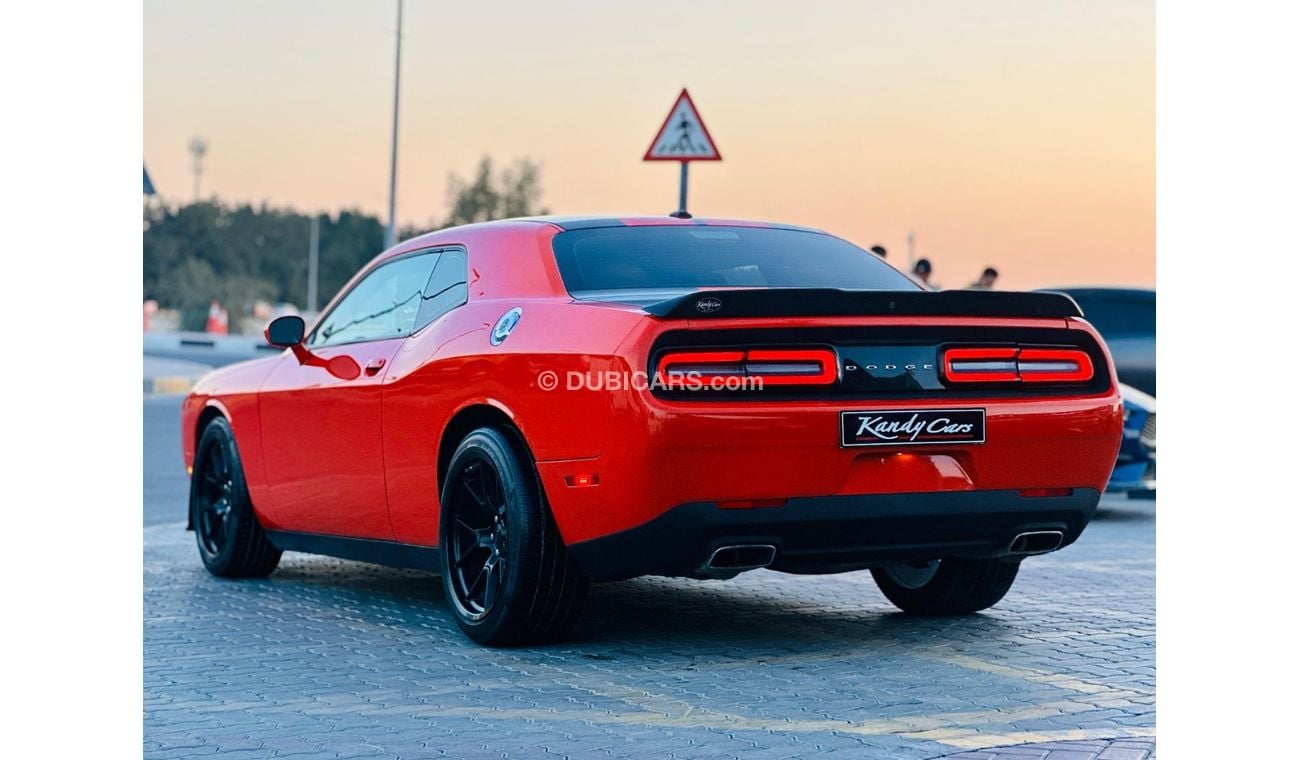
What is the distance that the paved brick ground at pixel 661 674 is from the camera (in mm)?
4973

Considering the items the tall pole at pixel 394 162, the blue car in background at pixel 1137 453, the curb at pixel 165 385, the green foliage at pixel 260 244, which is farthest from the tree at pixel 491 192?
the blue car in background at pixel 1137 453

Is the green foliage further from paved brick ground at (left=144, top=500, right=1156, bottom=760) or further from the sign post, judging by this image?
paved brick ground at (left=144, top=500, right=1156, bottom=760)

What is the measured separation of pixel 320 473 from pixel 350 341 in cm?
55

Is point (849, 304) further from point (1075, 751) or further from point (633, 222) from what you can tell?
point (1075, 751)

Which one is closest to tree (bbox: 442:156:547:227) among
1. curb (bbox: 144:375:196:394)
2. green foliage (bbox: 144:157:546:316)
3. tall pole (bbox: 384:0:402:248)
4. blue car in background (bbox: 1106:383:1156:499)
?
green foliage (bbox: 144:157:546:316)

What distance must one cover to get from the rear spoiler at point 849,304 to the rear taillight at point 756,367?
0.38ft

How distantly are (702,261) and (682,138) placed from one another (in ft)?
22.4

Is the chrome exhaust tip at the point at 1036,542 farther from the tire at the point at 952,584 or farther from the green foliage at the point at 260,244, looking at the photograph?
the green foliage at the point at 260,244

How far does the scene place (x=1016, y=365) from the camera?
20.3ft
